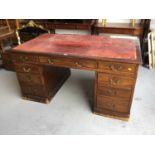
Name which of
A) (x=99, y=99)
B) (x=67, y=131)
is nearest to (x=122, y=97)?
(x=99, y=99)

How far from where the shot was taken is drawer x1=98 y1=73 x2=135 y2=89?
155 cm

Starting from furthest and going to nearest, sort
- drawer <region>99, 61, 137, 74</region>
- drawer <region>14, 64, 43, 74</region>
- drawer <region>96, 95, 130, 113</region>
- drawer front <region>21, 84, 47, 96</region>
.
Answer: drawer front <region>21, 84, 47, 96</region>, drawer <region>14, 64, 43, 74</region>, drawer <region>96, 95, 130, 113</region>, drawer <region>99, 61, 137, 74</region>

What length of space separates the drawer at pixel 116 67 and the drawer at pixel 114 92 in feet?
0.70

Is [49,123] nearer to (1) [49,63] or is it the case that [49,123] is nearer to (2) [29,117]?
(2) [29,117]

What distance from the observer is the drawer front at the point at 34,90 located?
2.03 m

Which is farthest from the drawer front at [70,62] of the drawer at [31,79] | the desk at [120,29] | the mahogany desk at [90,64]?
the desk at [120,29]

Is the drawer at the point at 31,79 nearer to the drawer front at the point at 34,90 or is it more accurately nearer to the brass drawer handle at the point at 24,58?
the drawer front at the point at 34,90

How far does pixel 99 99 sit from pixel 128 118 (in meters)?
0.40

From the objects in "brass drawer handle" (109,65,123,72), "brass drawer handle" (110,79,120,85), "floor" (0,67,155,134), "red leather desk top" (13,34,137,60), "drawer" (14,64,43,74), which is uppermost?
"red leather desk top" (13,34,137,60)

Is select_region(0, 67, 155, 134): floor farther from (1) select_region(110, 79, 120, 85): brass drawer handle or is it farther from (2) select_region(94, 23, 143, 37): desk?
(2) select_region(94, 23, 143, 37): desk

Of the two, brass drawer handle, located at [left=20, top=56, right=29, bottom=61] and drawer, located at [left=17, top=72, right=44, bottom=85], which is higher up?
brass drawer handle, located at [left=20, top=56, right=29, bottom=61]

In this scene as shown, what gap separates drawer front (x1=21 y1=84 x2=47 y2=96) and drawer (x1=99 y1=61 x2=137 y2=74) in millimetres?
847

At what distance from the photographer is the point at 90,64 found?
160 centimetres

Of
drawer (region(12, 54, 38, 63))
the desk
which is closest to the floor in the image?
drawer (region(12, 54, 38, 63))
